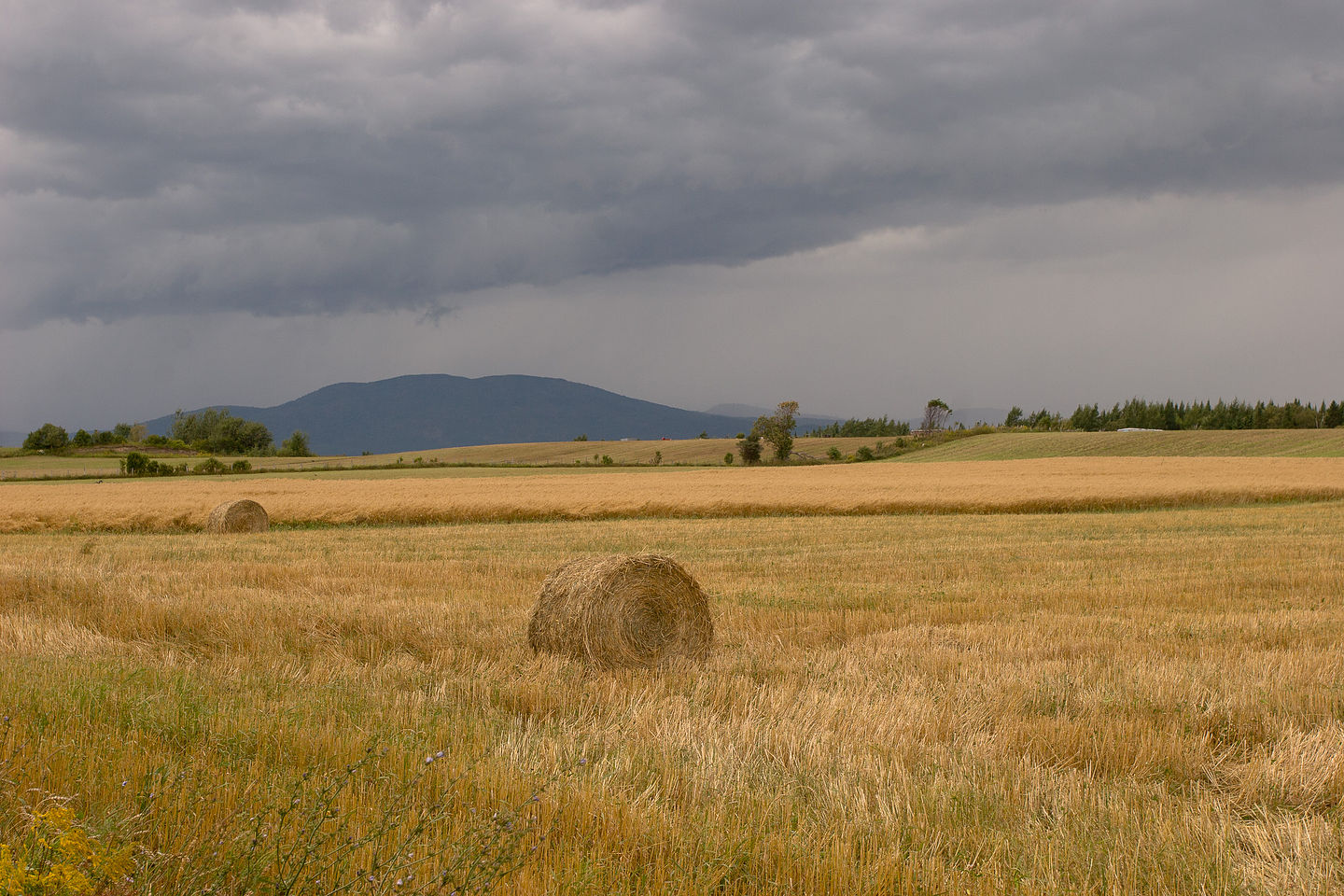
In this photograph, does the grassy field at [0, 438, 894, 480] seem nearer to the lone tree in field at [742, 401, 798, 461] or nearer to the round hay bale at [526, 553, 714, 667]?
the lone tree in field at [742, 401, 798, 461]

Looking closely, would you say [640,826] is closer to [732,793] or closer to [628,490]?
[732,793]

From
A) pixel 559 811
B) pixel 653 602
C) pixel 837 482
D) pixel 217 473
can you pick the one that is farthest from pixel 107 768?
pixel 217 473

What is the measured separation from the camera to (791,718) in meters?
6.49

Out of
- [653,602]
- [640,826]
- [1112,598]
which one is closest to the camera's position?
[640,826]

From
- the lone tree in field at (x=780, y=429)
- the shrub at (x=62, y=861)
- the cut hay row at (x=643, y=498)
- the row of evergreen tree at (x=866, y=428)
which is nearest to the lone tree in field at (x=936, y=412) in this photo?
the row of evergreen tree at (x=866, y=428)

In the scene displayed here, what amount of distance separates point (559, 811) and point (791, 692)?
325 cm

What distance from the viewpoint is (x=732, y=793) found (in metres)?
4.77

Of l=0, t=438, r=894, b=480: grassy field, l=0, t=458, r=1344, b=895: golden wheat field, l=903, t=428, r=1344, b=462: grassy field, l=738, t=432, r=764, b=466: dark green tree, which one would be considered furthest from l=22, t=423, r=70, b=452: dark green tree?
l=0, t=458, r=1344, b=895: golden wheat field

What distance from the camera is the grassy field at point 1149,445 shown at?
3066 inches

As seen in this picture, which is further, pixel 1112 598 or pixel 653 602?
pixel 1112 598

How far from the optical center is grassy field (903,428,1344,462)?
77875 millimetres

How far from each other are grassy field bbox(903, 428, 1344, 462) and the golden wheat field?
7299 cm

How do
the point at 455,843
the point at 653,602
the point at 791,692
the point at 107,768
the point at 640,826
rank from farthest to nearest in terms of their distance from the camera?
the point at 653,602
the point at 791,692
the point at 107,768
the point at 640,826
the point at 455,843

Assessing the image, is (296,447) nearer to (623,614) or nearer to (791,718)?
(623,614)
